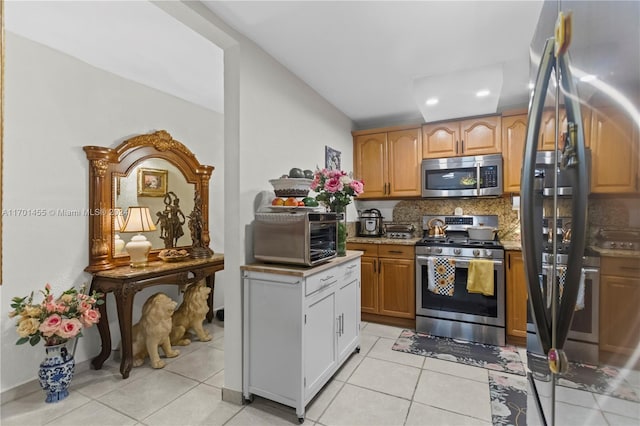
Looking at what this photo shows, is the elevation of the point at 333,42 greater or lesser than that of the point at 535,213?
greater

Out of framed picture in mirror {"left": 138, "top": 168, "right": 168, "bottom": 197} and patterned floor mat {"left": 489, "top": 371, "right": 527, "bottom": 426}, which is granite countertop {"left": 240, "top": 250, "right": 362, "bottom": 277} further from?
framed picture in mirror {"left": 138, "top": 168, "right": 168, "bottom": 197}

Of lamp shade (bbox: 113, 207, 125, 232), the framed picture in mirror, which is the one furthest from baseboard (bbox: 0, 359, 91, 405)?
the framed picture in mirror

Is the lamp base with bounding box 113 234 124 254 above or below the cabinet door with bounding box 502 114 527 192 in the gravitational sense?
below

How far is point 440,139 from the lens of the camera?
3.51 metres

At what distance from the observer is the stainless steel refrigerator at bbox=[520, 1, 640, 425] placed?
0.50 meters

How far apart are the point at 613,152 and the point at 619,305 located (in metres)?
0.25

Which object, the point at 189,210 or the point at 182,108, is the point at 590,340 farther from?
the point at 182,108

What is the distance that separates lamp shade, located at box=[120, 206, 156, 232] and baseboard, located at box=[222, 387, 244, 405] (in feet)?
5.25

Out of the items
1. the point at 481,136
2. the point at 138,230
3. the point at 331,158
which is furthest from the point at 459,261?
the point at 138,230

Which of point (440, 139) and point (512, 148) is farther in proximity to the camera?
point (440, 139)

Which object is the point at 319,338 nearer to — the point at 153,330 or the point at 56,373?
the point at 153,330

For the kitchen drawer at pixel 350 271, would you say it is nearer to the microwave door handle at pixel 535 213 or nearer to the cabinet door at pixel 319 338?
the cabinet door at pixel 319 338

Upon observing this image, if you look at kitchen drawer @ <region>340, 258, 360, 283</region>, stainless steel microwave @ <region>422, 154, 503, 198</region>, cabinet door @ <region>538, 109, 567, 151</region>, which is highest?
stainless steel microwave @ <region>422, 154, 503, 198</region>

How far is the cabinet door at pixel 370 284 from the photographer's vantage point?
3.42m
